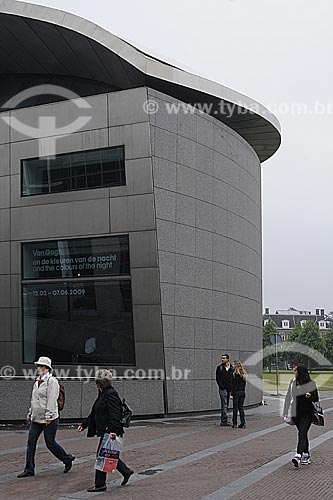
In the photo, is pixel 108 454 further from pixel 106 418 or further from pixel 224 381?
pixel 224 381

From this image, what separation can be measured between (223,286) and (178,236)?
3.00m

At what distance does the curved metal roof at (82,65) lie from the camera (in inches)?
771

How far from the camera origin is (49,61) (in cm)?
2184

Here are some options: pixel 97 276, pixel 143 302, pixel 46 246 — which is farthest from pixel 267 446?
pixel 46 246

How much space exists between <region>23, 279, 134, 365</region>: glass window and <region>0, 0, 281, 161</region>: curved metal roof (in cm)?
619

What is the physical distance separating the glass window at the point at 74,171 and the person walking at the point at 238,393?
18.9 feet

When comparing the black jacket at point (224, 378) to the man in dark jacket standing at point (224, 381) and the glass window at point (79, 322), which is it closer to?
the man in dark jacket standing at point (224, 381)

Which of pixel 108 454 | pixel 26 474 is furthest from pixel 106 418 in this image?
pixel 26 474

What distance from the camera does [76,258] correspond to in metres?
19.5

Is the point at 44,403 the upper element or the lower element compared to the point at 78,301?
lower

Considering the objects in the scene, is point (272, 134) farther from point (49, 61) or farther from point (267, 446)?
point (267, 446)

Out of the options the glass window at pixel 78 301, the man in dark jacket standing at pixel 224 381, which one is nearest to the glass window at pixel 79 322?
the glass window at pixel 78 301

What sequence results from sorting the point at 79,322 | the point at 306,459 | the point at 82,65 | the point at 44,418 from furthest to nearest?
1. the point at 82,65
2. the point at 79,322
3. the point at 306,459
4. the point at 44,418

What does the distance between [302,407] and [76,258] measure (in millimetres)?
10003
